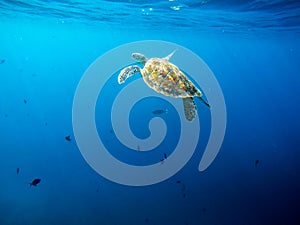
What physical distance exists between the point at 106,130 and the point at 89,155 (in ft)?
23.1

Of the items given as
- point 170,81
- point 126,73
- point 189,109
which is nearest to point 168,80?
point 170,81

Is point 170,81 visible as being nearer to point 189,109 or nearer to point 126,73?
point 189,109

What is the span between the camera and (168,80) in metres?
6.84

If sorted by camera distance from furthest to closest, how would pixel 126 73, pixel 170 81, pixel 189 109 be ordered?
pixel 126 73 → pixel 170 81 → pixel 189 109

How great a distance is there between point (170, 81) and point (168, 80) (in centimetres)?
6

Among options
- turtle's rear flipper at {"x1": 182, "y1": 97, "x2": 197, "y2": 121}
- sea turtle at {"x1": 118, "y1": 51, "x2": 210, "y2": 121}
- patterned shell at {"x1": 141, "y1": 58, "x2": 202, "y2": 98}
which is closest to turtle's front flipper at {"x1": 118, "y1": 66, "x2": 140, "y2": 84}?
sea turtle at {"x1": 118, "y1": 51, "x2": 210, "y2": 121}

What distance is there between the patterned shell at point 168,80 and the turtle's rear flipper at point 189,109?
27cm

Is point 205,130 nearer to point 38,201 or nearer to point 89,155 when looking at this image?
point 89,155

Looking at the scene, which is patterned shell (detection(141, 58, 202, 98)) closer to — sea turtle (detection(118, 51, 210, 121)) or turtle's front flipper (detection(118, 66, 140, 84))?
sea turtle (detection(118, 51, 210, 121))

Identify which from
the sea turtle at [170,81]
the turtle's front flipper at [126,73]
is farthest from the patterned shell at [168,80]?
the turtle's front flipper at [126,73]

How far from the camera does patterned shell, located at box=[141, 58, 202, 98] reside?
6.55 meters

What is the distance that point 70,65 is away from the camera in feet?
425

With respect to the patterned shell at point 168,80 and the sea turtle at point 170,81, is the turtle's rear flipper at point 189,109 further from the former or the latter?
the patterned shell at point 168,80

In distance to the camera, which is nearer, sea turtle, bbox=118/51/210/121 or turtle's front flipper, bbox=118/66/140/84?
sea turtle, bbox=118/51/210/121
